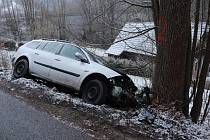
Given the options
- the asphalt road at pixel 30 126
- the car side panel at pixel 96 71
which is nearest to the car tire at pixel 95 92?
the car side panel at pixel 96 71

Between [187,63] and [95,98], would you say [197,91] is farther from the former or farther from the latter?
[95,98]

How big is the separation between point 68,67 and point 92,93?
128 centimetres

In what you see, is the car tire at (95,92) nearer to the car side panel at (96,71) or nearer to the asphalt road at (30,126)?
the car side panel at (96,71)

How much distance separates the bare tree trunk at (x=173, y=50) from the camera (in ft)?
29.6

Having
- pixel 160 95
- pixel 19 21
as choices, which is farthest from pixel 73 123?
pixel 19 21

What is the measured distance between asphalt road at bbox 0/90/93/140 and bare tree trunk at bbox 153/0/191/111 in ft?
9.87

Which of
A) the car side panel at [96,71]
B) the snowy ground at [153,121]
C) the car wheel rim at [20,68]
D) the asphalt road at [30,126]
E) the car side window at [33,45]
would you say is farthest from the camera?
the car side window at [33,45]

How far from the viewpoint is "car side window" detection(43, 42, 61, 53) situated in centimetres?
1231

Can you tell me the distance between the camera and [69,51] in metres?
11.9

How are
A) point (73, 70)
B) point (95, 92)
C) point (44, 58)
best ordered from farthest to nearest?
point (44, 58) < point (73, 70) < point (95, 92)

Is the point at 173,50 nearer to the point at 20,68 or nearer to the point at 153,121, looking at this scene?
the point at 153,121

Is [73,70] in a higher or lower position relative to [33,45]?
lower

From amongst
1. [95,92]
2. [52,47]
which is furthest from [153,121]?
[52,47]

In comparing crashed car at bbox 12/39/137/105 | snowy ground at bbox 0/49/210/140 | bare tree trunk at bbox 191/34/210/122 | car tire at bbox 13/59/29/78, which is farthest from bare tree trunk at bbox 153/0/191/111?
A: car tire at bbox 13/59/29/78
